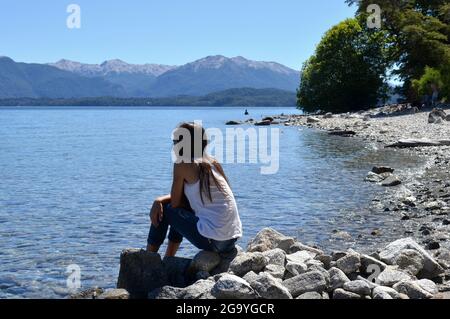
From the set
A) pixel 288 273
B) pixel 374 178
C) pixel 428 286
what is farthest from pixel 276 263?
pixel 374 178

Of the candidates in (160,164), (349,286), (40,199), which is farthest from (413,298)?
(160,164)

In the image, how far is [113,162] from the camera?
35.2 metres

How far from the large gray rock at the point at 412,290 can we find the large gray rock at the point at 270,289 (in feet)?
4.86

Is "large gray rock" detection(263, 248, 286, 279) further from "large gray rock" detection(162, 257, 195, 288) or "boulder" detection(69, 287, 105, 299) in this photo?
"boulder" detection(69, 287, 105, 299)

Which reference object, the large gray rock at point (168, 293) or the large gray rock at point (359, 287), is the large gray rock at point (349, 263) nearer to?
the large gray rock at point (359, 287)

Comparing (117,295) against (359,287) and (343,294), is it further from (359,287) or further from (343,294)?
(359,287)

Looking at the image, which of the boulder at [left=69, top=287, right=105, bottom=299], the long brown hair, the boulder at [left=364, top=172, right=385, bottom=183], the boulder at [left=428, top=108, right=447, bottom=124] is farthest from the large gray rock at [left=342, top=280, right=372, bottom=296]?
the boulder at [left=428, top=108, right=447, bottom=124]

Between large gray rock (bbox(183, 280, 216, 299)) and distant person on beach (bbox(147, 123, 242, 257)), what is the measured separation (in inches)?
36.0

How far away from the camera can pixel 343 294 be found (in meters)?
7.39

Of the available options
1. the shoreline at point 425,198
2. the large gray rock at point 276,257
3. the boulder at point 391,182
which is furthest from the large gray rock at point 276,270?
the boulder at point 391,182

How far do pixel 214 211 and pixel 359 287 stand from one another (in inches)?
89.5

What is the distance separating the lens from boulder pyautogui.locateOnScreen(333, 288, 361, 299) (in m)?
7.31

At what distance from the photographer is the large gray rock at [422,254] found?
882 cm
